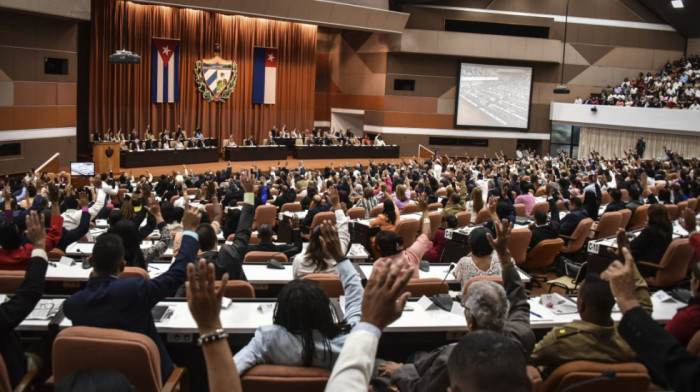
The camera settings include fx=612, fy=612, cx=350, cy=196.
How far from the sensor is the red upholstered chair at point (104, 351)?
2.77 metres

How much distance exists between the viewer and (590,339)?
10.3ft

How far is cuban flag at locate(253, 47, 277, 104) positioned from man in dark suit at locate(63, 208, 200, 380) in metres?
22.6

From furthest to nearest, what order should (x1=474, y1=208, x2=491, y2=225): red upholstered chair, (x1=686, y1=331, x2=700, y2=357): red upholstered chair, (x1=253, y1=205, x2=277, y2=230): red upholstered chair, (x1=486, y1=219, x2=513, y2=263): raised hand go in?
(x1=474, y1=208, x2=491, y2=225): red upholstered chair
(x1=253, y1=205, x2=277, y2=230): red upholstered chair
(x1=486, y1=219, x2=513, y2=263): raised hand
(x1=686, y1=331, x2=700, y2=357): red upholstered chair

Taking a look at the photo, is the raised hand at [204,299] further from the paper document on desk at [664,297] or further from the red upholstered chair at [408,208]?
the red upholstered chair at [408,208]

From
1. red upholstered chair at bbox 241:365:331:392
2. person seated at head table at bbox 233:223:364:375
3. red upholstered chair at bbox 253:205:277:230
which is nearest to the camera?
red upholstered chair at bbox 241:365:331:392

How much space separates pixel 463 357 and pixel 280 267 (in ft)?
13.0

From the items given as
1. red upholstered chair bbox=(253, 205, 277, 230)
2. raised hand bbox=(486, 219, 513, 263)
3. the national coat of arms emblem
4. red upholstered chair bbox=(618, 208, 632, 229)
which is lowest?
red upholstered chair bbox=(253, 205, 277, 230)

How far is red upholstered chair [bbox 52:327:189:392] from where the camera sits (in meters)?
2.77

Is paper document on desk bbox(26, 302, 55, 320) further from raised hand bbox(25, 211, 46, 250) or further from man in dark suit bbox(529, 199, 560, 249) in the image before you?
man in dark suit bbox(529, 199, 560, 249)

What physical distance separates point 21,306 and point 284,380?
1475 mm

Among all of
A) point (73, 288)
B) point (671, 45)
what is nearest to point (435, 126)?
point (671, 45)

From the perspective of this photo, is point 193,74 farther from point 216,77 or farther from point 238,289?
point 238,289

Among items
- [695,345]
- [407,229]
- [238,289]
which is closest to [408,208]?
[407,229]

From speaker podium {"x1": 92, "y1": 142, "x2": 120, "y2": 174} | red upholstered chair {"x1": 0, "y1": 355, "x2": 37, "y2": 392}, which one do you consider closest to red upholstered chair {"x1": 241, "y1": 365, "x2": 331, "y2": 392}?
red upholstered chair {"x1": 0, "y1": 355, "x2": 37, "y2": 392}
